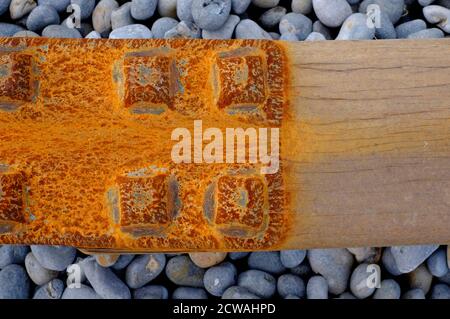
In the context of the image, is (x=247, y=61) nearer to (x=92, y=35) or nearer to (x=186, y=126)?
(x=186, y=126)

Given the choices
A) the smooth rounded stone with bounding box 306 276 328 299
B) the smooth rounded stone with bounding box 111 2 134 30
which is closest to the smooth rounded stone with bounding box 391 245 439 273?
the smooth rounded stone with bounding box 306 276 328 299

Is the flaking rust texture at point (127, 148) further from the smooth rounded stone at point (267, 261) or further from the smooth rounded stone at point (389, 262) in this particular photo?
the smooth rounded stone at point (389, 262)

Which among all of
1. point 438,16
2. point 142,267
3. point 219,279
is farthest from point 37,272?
point 438,16

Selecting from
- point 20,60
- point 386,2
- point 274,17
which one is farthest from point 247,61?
point 386,2

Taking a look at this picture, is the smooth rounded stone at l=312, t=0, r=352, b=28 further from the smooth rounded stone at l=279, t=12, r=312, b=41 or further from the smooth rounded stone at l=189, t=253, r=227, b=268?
the smooth rounded stone at l=189, t=253, r=227, b=268

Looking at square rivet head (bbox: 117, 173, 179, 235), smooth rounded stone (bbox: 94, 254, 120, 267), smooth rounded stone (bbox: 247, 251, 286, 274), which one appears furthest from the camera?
smooth rounded stone (bbox: 247, 251, 286, 274)

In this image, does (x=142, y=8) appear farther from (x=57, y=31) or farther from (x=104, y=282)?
(x=104, y=282)

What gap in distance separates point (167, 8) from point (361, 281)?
1152 mm

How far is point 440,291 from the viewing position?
1724 millimetres

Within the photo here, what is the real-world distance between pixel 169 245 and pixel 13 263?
2.95 ft

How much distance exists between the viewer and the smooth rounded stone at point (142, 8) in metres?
1.73

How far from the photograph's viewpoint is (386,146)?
3.79 ft

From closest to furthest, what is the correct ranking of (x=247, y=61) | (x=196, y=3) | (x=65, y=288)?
(x=247, y=61)
(x=196, y=3)
(x=65, y=288)

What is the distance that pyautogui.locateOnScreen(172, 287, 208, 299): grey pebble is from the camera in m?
1.72
